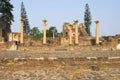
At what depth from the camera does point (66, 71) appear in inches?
331

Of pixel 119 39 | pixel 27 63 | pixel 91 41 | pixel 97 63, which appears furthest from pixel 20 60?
pixel 91 41

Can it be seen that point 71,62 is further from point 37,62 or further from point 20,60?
point 20,60

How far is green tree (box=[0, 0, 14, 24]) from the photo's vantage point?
46062 mm

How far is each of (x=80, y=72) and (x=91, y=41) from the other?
1618 inches

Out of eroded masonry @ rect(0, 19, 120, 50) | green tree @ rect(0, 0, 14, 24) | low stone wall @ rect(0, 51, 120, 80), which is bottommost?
low stone wall @ rect(0, 51, 120, 80)

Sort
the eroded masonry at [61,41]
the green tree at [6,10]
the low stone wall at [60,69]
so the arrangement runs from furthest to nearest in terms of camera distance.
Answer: the green tree at [6,10], the eroded masonry at [61,41], the low stone wall at [60,69]

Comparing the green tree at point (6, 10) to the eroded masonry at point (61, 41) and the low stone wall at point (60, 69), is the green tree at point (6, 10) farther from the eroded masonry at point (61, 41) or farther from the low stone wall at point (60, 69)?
the low stone wall at point (60, 69)

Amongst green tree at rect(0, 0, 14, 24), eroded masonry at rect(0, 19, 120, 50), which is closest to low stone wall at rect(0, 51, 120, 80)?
eroded masonry at rect(0, 19, 120, 50)

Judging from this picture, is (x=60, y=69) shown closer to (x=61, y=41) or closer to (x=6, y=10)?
(x=61, y=41)

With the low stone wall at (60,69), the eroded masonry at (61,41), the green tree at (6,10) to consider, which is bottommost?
the low stone wall at (60,69)

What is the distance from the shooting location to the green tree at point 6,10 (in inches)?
1813

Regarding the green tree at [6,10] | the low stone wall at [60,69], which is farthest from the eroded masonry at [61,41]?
the low stone wall at [60,69]

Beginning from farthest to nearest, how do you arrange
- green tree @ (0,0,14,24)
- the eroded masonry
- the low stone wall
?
→ 1. green tree @ (0,0,14,24)
2. the eroded masonry
3. the low stone wall

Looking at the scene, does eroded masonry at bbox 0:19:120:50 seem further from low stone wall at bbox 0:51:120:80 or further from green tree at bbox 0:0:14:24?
low stone wall at bbox 0:51:120:80
